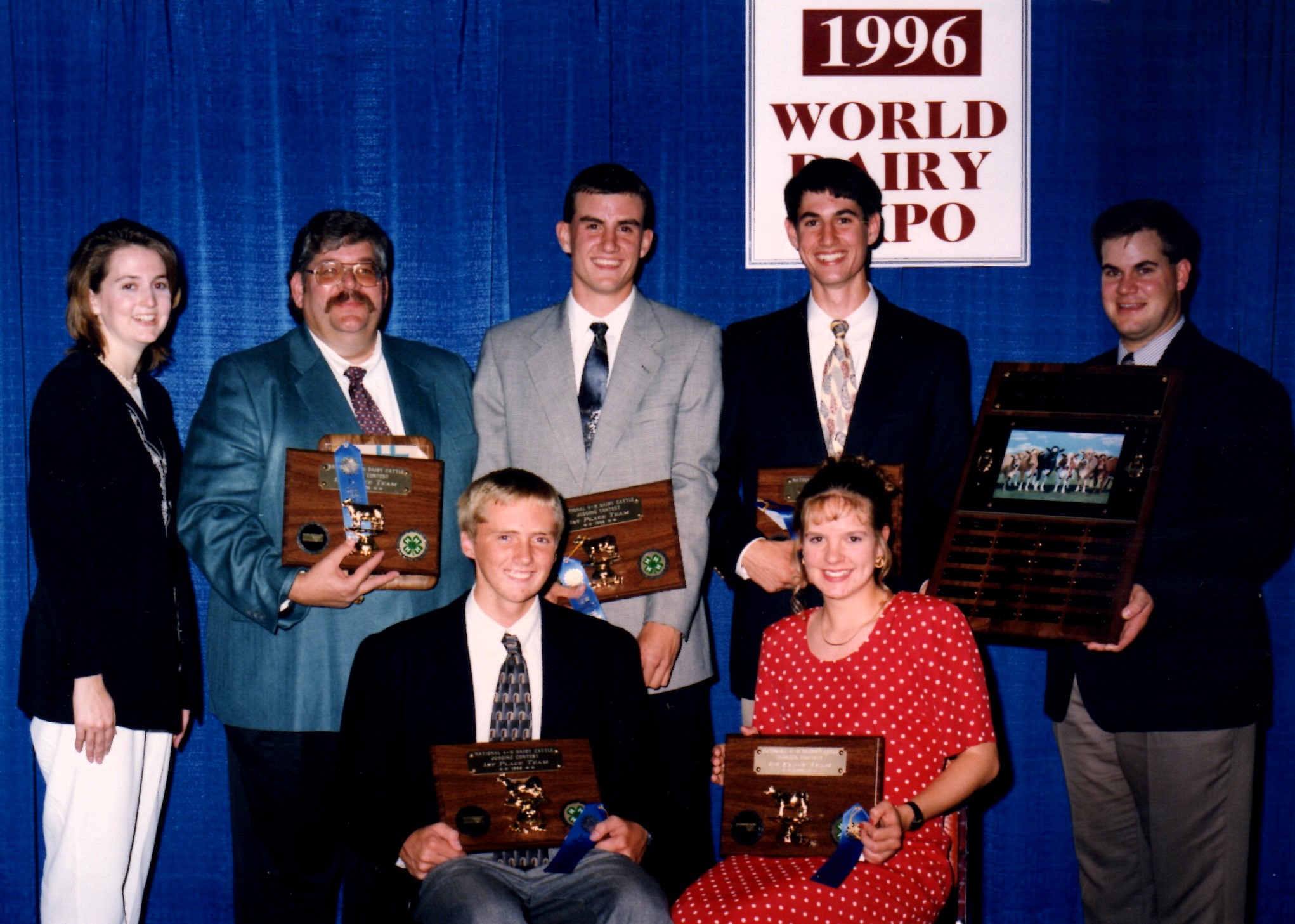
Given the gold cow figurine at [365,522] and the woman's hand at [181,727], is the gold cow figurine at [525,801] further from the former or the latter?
the woman's hand at [181,727]

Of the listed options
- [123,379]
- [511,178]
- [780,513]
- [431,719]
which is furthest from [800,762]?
[511,178]

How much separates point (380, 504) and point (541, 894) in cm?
101

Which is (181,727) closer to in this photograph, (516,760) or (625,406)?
(516,760)

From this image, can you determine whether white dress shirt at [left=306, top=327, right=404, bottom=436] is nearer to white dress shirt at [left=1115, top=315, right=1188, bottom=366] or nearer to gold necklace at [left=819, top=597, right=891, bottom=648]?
gold necklace at [left=819, top=597, right=891, bottom=648]

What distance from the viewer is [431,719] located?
247cm

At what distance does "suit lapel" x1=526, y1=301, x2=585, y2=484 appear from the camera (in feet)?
9.77

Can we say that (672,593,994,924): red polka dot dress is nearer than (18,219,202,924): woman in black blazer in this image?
Yes

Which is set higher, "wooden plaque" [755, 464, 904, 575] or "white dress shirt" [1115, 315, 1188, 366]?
"white dress shirt" [1115, 315, 1188, 366]

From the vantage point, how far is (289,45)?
Result: 3.65 metres

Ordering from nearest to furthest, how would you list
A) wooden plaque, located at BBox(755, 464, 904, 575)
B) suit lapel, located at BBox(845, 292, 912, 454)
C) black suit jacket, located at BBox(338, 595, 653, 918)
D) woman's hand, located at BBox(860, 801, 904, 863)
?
woman's hand, located at BBox(860, 801, 904, 863) < black suit jacket, located at BBox(338, 595, 653, 918) < wooden plaque, located at BBox(755, 464, 904, 575) < suit lapel, located at BBox(845, 292, 912, 454)

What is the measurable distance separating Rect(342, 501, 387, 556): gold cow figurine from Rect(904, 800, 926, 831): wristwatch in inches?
55.3

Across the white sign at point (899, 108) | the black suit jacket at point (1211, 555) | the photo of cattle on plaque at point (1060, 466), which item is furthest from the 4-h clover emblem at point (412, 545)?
the black suit jacket at point (1211, 555)

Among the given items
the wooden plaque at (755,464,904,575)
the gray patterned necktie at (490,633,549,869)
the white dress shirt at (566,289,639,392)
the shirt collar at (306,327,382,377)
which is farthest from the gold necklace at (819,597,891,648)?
the shirt collar at (306,327,382,377)

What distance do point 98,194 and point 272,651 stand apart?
174 centimetres
